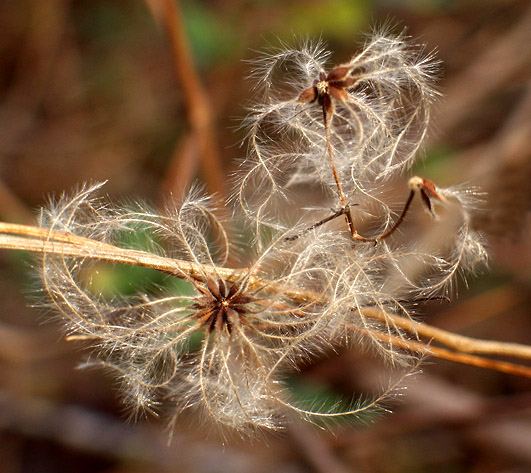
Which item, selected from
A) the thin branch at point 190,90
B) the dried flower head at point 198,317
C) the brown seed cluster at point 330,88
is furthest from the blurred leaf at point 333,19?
the dried flower head at point 198,317

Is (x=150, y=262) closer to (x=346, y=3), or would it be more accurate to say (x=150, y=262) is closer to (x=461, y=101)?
(x=346, y=3)

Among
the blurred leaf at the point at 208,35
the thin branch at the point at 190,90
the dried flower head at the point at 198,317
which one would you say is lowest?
the dried flower head at the point at 198,317

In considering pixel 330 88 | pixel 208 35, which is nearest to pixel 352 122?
pixel 330 88

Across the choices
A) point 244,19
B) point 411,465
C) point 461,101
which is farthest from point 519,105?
point 411,465

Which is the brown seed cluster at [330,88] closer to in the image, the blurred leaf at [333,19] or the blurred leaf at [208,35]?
the blurred leaf at [333,19]

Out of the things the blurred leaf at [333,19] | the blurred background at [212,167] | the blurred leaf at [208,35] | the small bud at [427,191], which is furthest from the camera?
the blurred leaf at [208,35]

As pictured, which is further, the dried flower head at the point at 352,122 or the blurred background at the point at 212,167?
the blurred background at the point at 212,167

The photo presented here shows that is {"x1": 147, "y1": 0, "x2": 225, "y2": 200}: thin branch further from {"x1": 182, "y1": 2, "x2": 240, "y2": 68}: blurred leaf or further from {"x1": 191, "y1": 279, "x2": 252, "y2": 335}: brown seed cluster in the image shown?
{"x1": 191, "y1": 279, "x2": 252, "y2": 335}: brown seed cluster

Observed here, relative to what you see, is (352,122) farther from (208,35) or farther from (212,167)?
(208,35)

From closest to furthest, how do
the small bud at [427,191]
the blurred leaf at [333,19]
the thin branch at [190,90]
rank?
the small bud at [427,191], the thin branch at [190,90], the blurred leaf at [333,19]

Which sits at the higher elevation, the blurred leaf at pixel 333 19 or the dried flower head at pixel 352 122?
the blurred leaf at pixel 333 19
